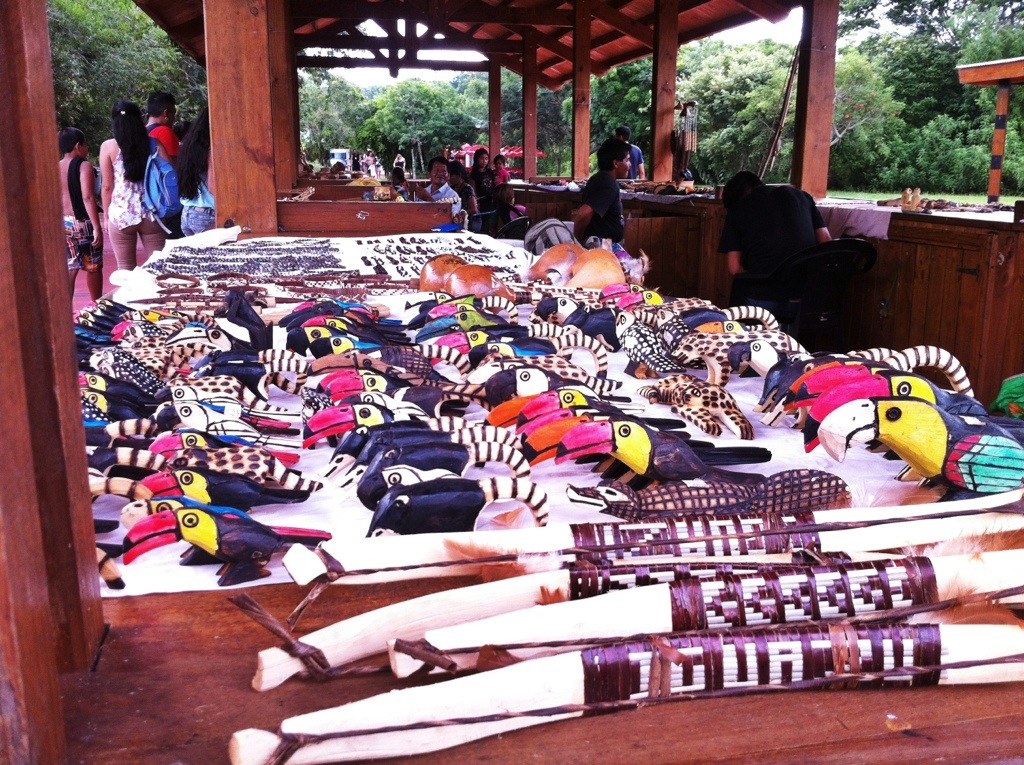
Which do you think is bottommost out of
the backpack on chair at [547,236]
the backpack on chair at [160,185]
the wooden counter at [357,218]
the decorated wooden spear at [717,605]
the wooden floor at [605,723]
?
the wooden floor at [605,723]

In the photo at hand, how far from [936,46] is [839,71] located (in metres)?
1.99

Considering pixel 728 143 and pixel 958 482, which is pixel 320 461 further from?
pixel 728 143

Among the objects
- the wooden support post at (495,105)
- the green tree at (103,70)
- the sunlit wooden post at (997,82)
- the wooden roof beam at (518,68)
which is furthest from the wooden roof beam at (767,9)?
the green tree at (103,70)

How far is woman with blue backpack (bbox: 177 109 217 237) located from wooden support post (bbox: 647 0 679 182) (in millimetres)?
4494

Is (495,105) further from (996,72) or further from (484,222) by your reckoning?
(996,72)

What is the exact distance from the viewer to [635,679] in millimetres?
696

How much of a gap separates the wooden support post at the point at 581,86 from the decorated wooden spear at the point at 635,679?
31.7 feet

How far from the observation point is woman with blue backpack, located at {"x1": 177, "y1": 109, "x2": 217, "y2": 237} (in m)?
4.32

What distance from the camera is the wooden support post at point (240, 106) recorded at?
144 inches

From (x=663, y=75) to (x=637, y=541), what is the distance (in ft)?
25.0

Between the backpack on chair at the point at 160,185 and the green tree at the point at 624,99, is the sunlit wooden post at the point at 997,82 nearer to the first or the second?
the backpack on chair at the point at 160,185

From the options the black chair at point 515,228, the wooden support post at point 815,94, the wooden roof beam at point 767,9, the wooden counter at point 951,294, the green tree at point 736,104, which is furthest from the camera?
the green tree at point 736,104

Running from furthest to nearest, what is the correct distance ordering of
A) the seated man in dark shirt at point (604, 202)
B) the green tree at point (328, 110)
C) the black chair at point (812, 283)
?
the green tree at point (328, 110) < the seated man in dark shirt at point (604, 202) < the black chair at point (812, 283)

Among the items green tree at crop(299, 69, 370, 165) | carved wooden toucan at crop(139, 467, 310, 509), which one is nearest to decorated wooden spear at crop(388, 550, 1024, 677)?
carved wooden toucan at crop(139, 467, 310, 509)
